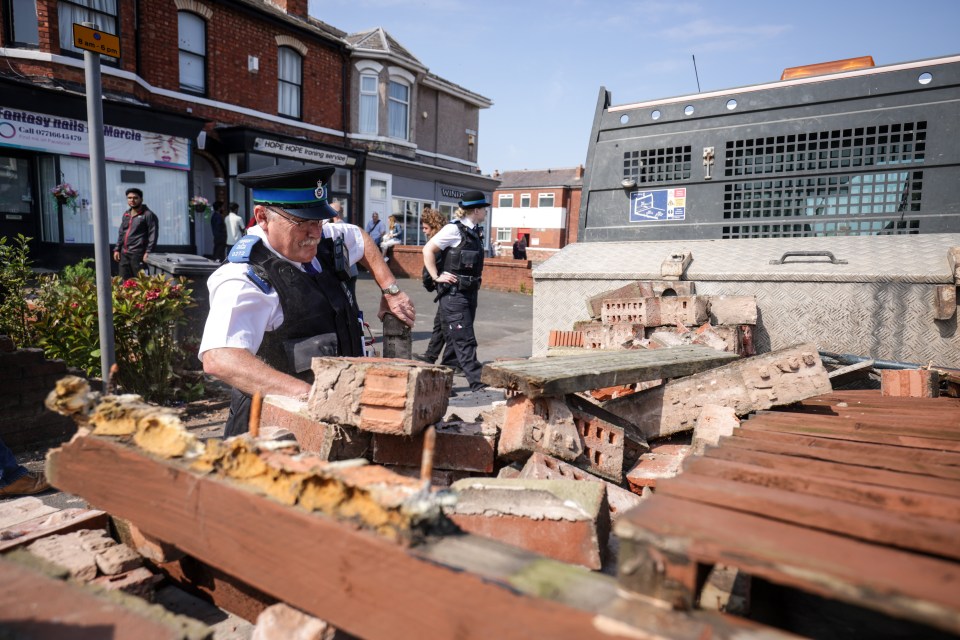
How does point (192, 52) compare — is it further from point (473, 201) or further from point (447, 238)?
point (447, 238)

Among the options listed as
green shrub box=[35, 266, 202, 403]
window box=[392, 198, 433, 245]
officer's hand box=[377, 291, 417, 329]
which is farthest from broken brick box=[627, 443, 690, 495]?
window box=[392, 198, 433, 245]

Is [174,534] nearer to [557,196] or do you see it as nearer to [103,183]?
[103,183]

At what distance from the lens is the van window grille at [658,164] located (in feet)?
15.5

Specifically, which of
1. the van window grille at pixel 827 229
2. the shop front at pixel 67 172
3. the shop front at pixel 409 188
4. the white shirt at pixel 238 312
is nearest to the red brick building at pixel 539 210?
the shop front at pixel 409 188

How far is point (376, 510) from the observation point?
107 cm

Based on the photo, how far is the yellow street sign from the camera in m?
3.18

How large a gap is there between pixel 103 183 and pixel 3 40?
14.1 m

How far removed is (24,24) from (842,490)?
1813cm

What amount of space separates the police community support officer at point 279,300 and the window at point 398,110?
72.2ft

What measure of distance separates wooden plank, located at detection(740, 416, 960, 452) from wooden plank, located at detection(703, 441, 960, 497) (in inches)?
13.8

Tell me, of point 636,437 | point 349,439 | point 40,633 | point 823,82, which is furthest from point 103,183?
point 823,82

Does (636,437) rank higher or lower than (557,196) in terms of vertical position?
lower

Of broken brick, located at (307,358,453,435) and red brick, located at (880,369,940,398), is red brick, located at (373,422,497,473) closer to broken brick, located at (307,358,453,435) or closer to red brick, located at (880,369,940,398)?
broken brick, located at (307,358,453,435)

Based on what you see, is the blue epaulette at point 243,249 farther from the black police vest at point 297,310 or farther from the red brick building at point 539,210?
the red brick building at point 539,210
